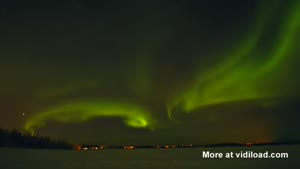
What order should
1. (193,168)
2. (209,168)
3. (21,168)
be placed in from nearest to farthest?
(21,168)
(193,168)
(209,168)

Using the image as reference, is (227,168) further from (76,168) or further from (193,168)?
(76,168)

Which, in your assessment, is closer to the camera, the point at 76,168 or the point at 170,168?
the point at 170,168

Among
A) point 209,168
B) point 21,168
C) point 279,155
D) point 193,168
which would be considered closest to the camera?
point 21,168

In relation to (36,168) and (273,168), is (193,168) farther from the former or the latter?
(36,168)

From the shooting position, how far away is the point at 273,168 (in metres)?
50.8

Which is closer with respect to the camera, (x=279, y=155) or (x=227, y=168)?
(x=227, y=168)

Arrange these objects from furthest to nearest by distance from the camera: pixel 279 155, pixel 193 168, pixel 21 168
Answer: pixel 279 155 → pixel 193 168 → pixel 21 168

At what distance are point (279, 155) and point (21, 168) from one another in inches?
2173

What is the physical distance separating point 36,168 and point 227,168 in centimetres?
2145

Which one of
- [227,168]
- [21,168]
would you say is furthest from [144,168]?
[21,168]

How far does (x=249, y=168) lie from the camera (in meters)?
51.1

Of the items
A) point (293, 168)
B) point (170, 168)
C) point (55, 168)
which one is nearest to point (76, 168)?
point (55, 168)

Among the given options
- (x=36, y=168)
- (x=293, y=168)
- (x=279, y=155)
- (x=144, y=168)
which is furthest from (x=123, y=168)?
(x=279, y=155)

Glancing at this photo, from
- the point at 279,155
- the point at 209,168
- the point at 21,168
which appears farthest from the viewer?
the point at 279,155
